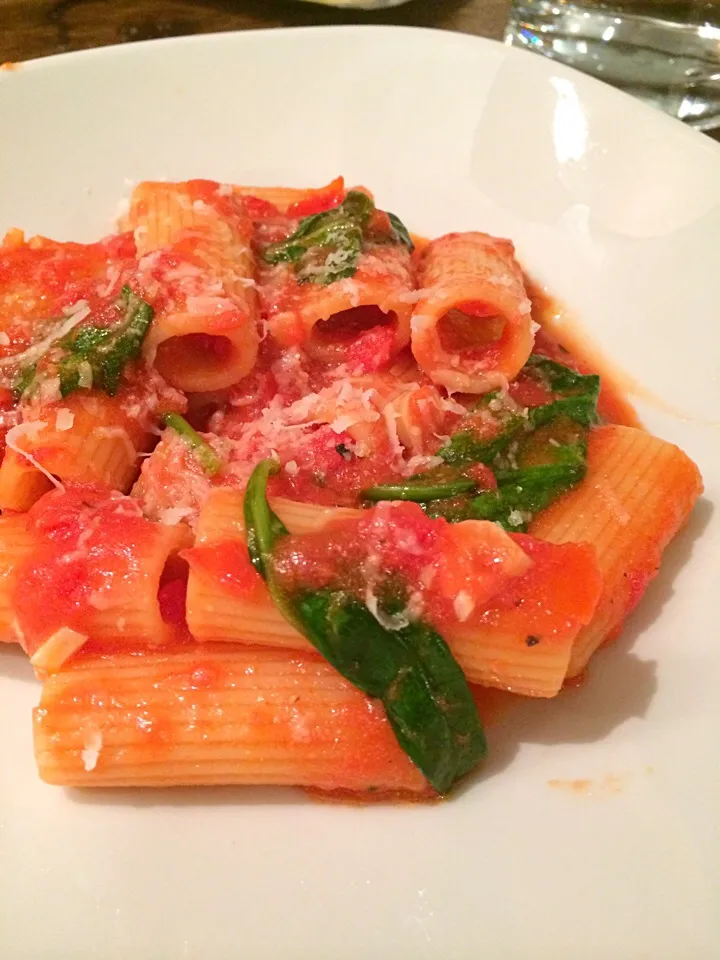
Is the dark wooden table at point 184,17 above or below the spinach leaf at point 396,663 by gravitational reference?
above

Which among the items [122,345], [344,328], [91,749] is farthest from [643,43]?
[91,749]

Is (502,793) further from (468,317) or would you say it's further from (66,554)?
(468,317)

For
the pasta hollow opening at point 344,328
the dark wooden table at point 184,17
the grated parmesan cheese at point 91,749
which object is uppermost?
the dark wooden table at point 184,17

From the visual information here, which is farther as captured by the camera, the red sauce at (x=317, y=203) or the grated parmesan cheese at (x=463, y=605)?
the red sauce at (x=317, y=203)

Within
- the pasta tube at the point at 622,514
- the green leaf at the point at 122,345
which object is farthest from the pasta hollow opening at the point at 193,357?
the pasta tube at the point at 622,514

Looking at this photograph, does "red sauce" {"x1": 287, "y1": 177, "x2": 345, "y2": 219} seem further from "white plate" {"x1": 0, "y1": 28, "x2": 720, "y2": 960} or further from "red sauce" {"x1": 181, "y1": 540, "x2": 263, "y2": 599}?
"red sauce" {"x1": 181, "y1": 540, "x2": 263, "y2": 599}

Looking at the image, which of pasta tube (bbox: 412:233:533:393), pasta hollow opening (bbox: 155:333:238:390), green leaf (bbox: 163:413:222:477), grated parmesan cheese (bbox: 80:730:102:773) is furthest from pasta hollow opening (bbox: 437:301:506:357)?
grated parmesan cheese (bbox: 80:730:102:773)

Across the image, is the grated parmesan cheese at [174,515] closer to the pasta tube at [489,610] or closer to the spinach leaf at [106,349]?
the pasta tube at [489,610]
